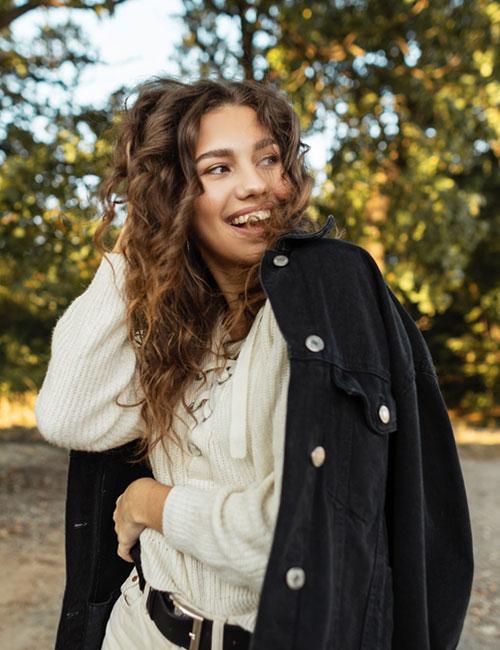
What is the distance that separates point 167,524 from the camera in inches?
61.7

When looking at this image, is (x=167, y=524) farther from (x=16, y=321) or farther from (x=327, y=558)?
(x=16, y=321)

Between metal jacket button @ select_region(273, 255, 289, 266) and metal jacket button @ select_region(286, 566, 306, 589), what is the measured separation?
2.00ft

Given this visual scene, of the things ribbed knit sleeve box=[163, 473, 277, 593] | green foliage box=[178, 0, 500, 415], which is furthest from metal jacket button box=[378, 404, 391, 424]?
green foliage box=[178, 0, 500, 415]

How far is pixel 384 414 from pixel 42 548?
498cm

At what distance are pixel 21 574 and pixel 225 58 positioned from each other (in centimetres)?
550

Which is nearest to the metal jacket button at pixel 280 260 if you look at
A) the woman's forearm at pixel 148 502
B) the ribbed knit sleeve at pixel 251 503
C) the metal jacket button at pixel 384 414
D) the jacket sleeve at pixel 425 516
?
the ribbed knit sleeve at pixel 251 503

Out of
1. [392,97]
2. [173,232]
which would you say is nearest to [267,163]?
[173,232]

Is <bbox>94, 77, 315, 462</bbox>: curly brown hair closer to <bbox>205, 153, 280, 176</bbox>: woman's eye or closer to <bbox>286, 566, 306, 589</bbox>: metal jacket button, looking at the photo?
<bbox>205, 153, 280, 176</bbox>: woman's eye

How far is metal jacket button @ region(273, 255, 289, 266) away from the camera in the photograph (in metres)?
1.51

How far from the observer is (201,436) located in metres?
1.70

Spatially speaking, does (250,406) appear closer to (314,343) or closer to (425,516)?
(314,343)

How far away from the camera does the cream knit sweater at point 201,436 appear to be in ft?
4.70

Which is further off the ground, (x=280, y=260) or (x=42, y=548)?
(x=280, y=260)

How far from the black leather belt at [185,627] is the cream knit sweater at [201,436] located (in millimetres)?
24
